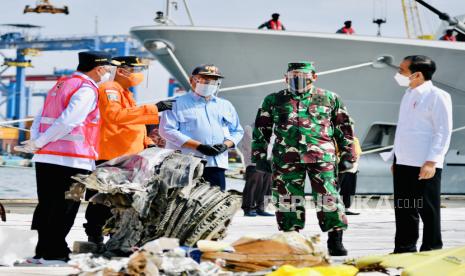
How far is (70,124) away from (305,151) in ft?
4.80

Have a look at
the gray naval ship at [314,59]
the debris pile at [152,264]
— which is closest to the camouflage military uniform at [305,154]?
the debris pile at [152,264]

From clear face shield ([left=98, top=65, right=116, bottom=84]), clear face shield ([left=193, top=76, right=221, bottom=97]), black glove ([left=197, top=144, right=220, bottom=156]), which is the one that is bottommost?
black glove ([left=197, top=144, right=220, bottom=156])

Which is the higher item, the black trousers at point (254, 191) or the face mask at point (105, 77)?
the face mask at point (105, 77)

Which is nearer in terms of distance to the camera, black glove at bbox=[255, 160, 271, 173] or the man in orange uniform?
the man in orange uniform

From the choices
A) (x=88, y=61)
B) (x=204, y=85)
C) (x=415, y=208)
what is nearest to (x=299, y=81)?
(x=204, y=85)

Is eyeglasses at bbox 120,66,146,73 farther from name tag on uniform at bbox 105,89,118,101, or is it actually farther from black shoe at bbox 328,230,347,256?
black shoe at bbox 328,230,347,256

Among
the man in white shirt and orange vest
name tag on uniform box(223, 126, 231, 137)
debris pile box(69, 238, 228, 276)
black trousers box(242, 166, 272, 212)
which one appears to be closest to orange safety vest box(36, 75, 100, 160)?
the man in white shirt and orange vest

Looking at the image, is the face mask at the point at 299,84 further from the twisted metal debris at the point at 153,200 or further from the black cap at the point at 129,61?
the black cap at the point at 129,61

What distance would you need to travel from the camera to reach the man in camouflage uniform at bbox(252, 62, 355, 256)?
5457mm

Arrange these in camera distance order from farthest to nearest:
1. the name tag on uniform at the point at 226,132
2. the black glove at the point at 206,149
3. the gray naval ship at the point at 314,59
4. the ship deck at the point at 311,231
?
the gray naval ship at the point at 314,59, the name tag on uniform at the point at 226,132, the black glove at the point at 206,149, the ship deck at the point at 311,231

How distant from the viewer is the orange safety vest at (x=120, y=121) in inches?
216

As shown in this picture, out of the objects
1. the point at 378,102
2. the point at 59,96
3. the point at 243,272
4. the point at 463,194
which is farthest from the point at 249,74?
the point at 243,272

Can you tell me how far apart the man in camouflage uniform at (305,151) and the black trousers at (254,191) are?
4.31 meters

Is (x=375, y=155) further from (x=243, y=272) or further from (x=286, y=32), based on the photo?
(x=243, y=272)
